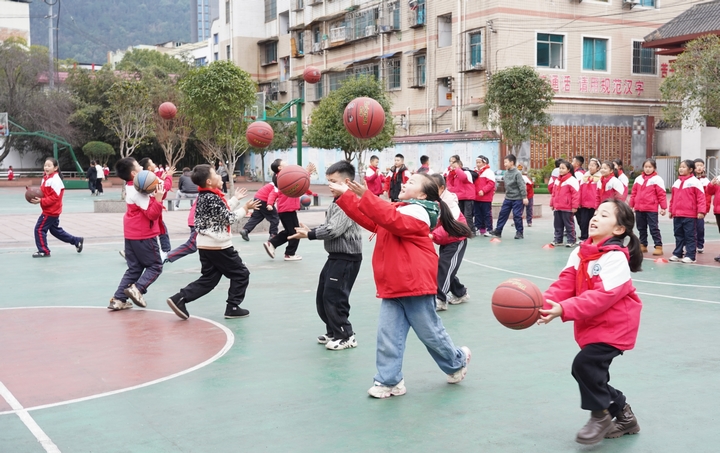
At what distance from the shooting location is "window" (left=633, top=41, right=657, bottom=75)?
32875 mm

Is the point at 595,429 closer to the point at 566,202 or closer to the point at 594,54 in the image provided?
the point at 566,202

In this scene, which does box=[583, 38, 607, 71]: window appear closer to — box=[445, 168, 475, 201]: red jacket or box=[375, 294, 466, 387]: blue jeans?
box=[445, 168, 475, 201]: red jacket

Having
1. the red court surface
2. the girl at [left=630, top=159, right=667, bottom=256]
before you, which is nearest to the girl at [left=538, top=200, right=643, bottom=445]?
the red court surface

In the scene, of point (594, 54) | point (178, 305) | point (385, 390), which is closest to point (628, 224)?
point (385, 390)

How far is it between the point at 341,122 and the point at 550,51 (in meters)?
8.70

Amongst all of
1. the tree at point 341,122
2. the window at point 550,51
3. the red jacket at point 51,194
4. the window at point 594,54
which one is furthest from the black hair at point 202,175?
the window at point 594,54

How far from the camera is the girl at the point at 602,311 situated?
4.14m

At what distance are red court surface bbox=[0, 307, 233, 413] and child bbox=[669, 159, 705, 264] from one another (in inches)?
298

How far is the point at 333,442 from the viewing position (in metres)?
4.34

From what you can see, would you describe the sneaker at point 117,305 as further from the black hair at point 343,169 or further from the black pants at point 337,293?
the black hair at point 343,169

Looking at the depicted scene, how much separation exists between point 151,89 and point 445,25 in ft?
54.1

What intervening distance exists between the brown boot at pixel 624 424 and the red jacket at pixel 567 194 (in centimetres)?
954

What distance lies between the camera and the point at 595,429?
424 cm

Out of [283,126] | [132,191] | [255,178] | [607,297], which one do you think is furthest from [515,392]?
[255,178]
